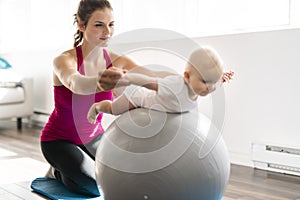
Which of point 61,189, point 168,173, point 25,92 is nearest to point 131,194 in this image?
point 168,173

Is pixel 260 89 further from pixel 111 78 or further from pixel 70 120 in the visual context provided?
pixel 111 78

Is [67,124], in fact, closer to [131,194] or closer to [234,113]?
[131,194]

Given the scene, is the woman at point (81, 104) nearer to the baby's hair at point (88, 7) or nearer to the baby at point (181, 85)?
the baby's hair at point (88, 7)

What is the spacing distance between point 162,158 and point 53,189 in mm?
916

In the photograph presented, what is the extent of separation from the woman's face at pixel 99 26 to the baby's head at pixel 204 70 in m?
0.56

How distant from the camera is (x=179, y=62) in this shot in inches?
118

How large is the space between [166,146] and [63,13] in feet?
11.4

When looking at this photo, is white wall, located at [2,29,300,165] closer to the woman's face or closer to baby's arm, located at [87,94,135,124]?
the woman's face

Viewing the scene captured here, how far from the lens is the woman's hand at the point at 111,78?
131 centimetres

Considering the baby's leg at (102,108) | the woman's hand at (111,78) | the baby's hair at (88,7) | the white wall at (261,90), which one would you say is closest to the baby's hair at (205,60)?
the woman's hand at (111,78)

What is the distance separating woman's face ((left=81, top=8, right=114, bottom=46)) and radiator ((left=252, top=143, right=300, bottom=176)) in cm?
129

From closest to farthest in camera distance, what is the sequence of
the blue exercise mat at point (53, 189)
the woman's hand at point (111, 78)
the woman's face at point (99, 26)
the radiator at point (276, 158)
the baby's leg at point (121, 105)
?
the woman's hand at point (111, 78) < the baby's leg at point (121, 105) < the woman's face at point (99, 26) < the blue exercise mat at point (53, 189) < the radiator at point (276, 158)

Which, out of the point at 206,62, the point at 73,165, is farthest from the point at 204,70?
the point at 73,165

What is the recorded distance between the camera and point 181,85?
4.71ft
